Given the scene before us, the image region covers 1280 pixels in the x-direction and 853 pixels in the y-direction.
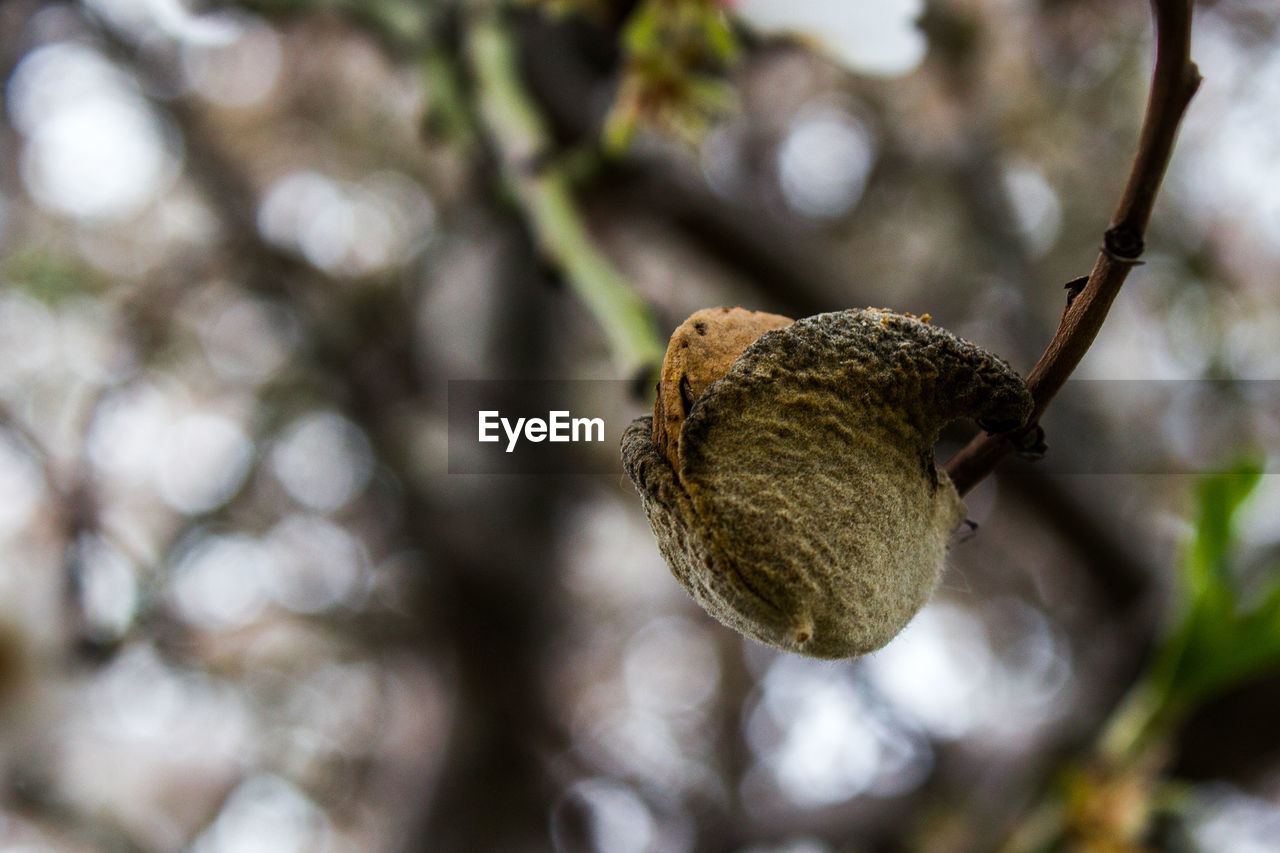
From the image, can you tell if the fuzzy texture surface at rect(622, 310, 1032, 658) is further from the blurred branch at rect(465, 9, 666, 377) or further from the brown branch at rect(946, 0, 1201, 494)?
the blurred branch at rect(465, 9, 666, 377)

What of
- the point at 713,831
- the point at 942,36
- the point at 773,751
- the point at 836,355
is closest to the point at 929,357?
the point at 836,355

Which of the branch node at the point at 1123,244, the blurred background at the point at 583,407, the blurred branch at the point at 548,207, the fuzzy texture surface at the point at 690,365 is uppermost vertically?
the branch node at the point at 1123,244

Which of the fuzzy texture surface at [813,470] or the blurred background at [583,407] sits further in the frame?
the blurred background at [583,407]

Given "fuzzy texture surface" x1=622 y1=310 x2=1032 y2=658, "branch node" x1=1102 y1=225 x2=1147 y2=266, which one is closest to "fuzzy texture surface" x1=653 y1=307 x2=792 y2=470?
"fuzzy texture surface" x1=622 y1=310 x2=1032 y2=658

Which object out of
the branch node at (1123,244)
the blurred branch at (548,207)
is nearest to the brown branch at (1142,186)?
the branch node at (1123,244)

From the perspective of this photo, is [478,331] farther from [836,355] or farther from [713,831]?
[836,355]

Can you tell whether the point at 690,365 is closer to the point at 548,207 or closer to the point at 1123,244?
the point at 1123,244

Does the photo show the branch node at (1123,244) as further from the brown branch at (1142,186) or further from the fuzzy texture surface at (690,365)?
the fuzzy texture surface at (690,365)
